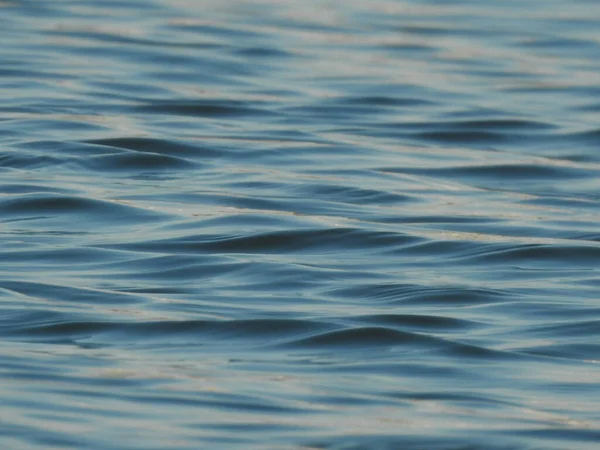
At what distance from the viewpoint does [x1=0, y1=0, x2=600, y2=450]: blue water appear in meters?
4.50

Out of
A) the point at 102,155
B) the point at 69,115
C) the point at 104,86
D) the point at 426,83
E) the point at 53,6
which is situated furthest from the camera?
the point at 53,6

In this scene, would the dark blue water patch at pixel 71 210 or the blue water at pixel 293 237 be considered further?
the dark blue water patch at pixel 71 210

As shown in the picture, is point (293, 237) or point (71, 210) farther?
→ point (71, 210)

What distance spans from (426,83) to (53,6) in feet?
9.86

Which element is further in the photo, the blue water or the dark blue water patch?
the dark blue water patch

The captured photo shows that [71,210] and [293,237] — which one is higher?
[71,210]

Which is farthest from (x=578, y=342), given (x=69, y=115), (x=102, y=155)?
(x=69, y=115)

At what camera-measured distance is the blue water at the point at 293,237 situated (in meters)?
4.50

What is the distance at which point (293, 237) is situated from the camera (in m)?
6.51

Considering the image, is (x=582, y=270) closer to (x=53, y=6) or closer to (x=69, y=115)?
(x=69, y=115)

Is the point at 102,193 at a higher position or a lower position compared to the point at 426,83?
lower

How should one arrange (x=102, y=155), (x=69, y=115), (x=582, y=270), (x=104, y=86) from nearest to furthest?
1. (x=582, y=270)
2. (x=102, y=155)
3. (x=69, y=115)
4. (x=104, y=86)

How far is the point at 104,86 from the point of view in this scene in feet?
31.9

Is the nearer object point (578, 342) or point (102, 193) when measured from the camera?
point (578, 342)
